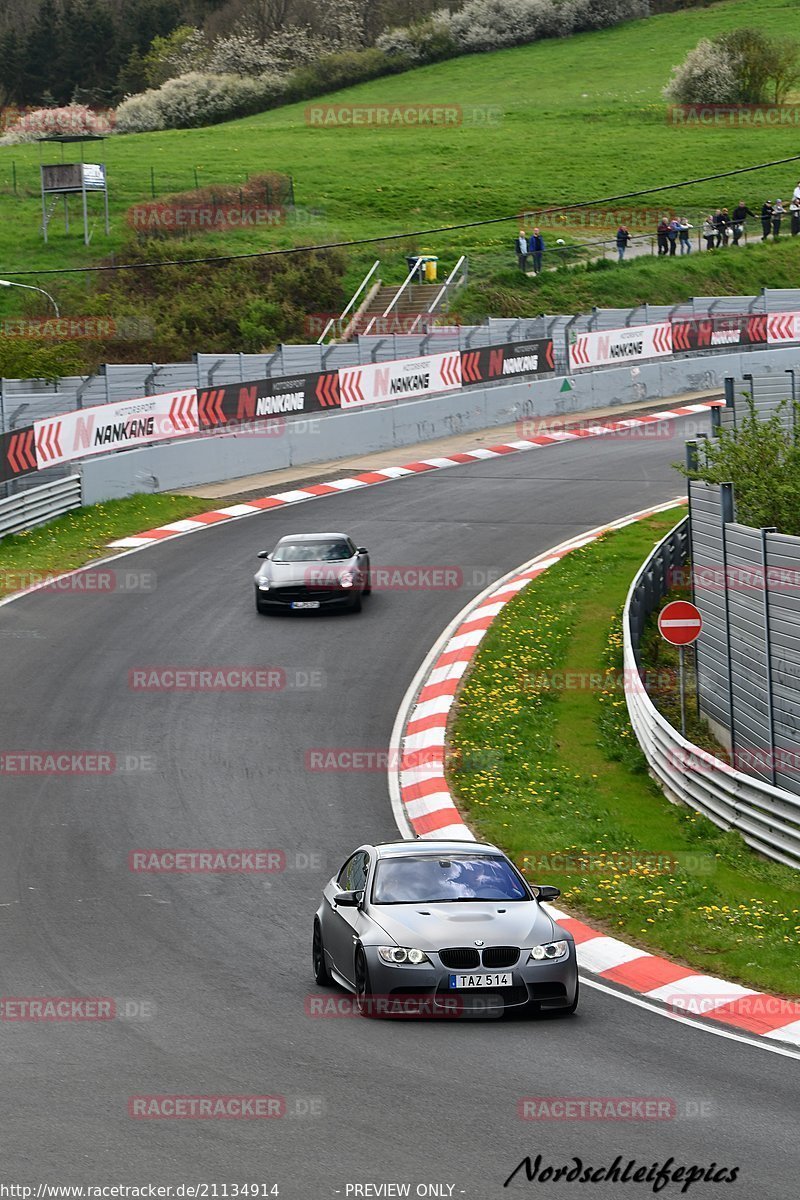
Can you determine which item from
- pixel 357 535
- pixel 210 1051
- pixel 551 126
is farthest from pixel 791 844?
pixel 551 126

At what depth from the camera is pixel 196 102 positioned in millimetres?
109812

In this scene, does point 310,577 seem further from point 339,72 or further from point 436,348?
point 339,72

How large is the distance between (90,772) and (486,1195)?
1153 cm

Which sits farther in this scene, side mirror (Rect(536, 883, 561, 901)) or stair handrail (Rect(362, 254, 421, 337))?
stair handrail (Rect(362, 254, 421, 337))

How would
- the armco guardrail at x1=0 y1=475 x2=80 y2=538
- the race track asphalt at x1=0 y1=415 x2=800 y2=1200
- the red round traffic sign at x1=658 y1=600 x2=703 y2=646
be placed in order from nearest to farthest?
the race track asphalt at x1=0 y1=415 x2=800 y2=1200 → the red round traffic sign at x1=658 y1=600 x2=703 y2=646 → the armco guardrail at x1=0 y1=475 x2=80 y2=538

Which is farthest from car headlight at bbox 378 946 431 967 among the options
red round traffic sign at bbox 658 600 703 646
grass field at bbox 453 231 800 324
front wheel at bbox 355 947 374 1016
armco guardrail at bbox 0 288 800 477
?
grass field at bbox 453 231 800 324

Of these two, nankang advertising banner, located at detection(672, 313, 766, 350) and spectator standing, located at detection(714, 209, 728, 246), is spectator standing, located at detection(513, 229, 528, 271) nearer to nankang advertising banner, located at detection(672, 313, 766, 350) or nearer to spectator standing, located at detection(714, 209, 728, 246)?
spectator standing, located at detection(714, 209, 728, 246)

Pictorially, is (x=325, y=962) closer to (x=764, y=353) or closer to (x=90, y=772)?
(x=90, y=772)

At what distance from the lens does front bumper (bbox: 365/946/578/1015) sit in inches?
448

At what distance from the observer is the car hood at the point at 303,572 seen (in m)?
26.1

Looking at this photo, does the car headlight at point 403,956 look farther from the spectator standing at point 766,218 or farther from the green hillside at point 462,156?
the spectator standing at point 766,218

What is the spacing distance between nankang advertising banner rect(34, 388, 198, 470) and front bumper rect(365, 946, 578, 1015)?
21796mm

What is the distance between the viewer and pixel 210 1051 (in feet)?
35.1

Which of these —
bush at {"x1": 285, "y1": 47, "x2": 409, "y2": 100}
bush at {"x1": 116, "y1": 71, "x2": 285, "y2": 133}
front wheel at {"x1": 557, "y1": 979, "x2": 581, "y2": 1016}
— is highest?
bush at {"x1": 285, "y1": 47, "x2": 409, "y2": 100}
